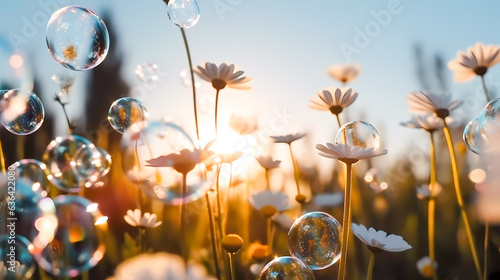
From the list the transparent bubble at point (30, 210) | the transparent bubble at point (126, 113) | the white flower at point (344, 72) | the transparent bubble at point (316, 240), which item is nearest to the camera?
the transparent bubble at point (316, 240)

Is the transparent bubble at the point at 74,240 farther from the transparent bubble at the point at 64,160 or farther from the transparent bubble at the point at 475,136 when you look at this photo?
→ the transparent bubble at the point at 475,136

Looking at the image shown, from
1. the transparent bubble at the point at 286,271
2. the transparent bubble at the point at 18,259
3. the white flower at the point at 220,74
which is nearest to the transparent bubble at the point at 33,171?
the transparent bubble at the point at 18,259

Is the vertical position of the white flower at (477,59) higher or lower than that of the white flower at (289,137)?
higher

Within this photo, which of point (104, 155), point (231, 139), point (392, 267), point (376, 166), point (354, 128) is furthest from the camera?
point (376, 166)

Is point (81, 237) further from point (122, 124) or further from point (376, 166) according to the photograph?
point (376, 166)

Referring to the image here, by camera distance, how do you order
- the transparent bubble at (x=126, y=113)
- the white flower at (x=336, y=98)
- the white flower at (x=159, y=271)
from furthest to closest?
the transparent bubble at (x=126, y=113)
the white flower at (x=336, y=98)
the white flower at (x=159, y=271)

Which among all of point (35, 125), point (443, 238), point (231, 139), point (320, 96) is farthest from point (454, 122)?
point (35, 125)

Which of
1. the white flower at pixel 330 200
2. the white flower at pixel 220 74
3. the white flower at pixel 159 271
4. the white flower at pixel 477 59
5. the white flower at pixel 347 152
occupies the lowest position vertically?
the white flower at pixel 330 200

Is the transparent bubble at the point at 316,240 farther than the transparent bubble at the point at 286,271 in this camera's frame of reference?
Yes
